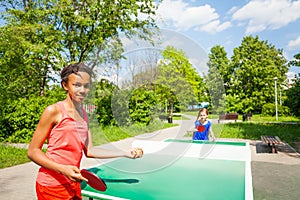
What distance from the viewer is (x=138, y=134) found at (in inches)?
133

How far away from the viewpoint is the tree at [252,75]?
101ft

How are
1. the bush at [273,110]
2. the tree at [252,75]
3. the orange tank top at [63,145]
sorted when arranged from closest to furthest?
the orange tank top at [63,145] < the bush at [273,110] < the tree at [252,75]

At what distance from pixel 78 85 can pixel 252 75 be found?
33130 millimetres

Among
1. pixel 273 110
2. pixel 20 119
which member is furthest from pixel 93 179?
pixel 273 110

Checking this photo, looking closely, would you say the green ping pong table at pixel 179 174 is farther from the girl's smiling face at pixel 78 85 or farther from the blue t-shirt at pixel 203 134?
the girl's smiling face at pixel 78 85

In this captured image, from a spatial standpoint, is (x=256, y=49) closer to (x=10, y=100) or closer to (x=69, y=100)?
(x=10, y=100)

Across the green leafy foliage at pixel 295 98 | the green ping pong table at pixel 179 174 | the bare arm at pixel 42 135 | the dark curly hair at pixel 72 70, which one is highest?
the green leafy foliage at pixel 295 98

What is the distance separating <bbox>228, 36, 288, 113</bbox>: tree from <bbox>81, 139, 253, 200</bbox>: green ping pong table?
26379mm

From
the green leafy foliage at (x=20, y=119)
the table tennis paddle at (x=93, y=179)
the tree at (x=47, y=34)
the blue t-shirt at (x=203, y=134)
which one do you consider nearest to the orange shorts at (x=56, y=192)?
the table tennis paddle at (x=93, y=179)

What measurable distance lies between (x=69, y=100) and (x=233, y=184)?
9.19 feet

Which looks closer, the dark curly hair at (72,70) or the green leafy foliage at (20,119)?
the dark curly hair at (72,70)

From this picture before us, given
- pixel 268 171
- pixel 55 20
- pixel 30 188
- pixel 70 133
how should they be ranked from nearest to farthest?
1. pixel 70 133
2. pixel 30 188
3. pixel 268 171
4. pixel 55 20

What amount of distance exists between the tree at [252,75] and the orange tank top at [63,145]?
99.3ft

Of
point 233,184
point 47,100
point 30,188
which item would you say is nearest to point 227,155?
point 233,184
